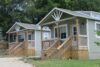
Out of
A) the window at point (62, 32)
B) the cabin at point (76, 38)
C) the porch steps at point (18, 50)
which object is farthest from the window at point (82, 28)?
the porch steps at point (18, 50)

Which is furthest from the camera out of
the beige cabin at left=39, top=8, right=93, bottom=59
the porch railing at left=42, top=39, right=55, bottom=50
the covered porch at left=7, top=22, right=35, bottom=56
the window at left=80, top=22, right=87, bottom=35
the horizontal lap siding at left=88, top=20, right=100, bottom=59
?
the covered porch at left=7, top=22, right=35, bottom=56

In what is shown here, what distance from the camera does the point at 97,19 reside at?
2800cm

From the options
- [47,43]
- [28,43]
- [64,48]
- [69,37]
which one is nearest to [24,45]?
[28,43]

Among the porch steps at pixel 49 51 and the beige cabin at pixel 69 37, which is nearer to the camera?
the beige cabin at pixel 69 37

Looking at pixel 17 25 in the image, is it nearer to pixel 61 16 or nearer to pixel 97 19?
pixel 61 16

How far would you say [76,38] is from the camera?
26.3 m

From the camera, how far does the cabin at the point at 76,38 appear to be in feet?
85.6

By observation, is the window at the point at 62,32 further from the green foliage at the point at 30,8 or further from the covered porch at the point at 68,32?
the green foliage at the point at 30,8

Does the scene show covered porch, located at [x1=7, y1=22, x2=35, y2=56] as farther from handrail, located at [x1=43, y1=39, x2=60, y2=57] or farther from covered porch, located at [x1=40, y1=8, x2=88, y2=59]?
handrail, located at [x1=43, y1=39, x2=60, y2=57]

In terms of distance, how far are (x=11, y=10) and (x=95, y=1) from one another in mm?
15597

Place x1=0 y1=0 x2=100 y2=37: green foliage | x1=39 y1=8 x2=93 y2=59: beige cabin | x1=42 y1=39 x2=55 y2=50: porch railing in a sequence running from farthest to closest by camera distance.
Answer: x1=0 y1=0 x2=100 y2=37: green foliage
x1=42 y1=39 x2=55 y2=50: porch railing
x1=39 y1=8 x2=93 y2=59: beige cabin

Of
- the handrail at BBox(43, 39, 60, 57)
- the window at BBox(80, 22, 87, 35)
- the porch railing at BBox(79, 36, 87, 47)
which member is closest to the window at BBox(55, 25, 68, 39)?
the handrail at BBox(43, 39, 60, 57)

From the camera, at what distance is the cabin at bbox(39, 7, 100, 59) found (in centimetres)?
2609

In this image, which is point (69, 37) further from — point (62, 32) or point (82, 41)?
point (62, 32)
